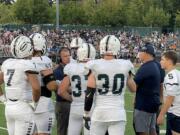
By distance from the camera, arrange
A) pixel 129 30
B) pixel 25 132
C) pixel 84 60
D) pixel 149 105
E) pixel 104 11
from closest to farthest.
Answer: pixel 25 132
pixel 84 60
pixel 149 105
pixel 129 30
pixel 104 11

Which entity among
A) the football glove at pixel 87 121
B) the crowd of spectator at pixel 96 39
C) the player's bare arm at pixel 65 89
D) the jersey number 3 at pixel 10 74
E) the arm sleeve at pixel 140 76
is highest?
the jersey number 3 at pixel 10 74

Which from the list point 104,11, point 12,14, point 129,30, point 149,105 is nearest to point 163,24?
point 104,11

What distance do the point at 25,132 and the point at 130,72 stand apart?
1.51m

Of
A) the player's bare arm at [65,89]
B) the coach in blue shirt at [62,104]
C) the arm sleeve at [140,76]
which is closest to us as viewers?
the player's bare arm at [65,89]

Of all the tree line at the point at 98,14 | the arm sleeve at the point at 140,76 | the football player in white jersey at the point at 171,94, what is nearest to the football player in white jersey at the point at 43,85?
the arm sleeve at the point at 140,76

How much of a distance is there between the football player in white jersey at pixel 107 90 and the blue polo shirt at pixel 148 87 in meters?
1.24

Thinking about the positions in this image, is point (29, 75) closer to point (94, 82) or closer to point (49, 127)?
point (94, 82)

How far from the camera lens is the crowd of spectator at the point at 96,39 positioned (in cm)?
3164

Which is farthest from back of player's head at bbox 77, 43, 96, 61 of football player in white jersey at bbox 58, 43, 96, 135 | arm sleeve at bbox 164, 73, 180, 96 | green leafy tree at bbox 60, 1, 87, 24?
green leafy tree at bbox 60, 1, 87, 24

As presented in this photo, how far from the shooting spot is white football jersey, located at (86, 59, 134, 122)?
6.25 meters

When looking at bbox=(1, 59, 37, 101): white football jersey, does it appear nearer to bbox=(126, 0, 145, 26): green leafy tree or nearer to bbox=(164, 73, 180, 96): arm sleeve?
bbox=(164, 73, 180, 96): arm sleeve

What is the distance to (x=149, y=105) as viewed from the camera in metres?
7.66

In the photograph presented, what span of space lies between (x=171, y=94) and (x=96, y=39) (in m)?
29.4

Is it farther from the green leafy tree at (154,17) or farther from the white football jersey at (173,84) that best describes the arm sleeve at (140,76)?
the green leafy tree at (154,17)
